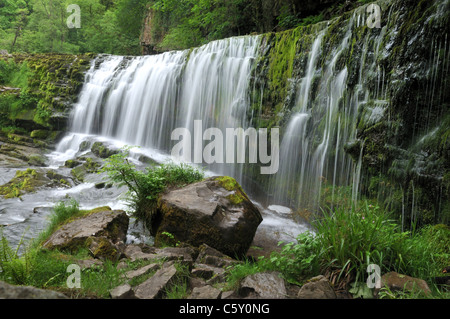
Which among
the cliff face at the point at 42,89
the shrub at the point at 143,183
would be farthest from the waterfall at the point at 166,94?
the shrub at the point at 143,183

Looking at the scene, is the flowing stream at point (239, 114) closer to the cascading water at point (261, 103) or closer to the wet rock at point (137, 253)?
the cascading water at point (261, 103)

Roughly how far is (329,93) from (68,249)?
623cm

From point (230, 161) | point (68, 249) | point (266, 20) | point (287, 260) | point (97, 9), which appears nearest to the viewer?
point (287, 260)

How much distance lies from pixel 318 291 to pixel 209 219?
92.3 inches

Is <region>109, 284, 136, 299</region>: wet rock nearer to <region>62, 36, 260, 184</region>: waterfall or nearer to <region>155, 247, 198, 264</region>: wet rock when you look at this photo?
<region>155, 247, 198, 264</region>: wet rock

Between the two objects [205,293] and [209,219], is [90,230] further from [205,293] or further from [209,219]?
[205,293]

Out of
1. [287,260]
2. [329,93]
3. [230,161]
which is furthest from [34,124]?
[287,260]

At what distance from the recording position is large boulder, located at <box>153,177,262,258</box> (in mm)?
4551

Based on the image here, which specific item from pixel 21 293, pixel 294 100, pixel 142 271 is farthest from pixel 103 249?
pixel 294 100

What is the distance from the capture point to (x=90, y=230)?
4527mm

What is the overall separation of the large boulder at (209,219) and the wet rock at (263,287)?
63.1 inches

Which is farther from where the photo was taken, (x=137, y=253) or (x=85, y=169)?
Result: (x=85, y=169)

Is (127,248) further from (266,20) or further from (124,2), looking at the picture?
(124,2)

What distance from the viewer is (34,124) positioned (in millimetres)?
13969
